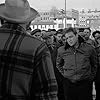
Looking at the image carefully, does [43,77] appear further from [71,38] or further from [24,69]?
[71,38]

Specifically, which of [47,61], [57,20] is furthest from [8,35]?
[57,20]

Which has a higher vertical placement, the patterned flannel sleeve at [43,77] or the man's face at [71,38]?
the man's face at [71,38]

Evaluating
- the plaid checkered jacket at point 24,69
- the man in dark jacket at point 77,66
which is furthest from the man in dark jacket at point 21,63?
the man in dark jacket at point 77,66

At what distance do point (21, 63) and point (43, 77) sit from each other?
20cm

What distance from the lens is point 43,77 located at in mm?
2438

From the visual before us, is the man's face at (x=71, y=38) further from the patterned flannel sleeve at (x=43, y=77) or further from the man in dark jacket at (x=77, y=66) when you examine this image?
the patterned flannel sleeve at (x=43, y=77)

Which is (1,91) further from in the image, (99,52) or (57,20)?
(57,20)

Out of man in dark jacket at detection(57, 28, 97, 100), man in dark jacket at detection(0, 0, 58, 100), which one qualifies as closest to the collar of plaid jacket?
man in dark jacket at detection(0, 0, 58, 100)

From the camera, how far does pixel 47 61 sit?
2.45 meters

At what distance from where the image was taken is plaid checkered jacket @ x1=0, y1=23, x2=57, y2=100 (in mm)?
2410

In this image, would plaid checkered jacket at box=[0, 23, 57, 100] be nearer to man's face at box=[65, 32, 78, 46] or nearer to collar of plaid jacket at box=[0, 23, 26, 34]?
collar of plaid jacket at box=[0, 23, 26, 34]

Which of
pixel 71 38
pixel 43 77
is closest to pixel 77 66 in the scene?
pixel 71 38

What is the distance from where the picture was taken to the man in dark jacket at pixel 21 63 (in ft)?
7.91

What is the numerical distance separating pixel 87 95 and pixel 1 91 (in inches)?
153
